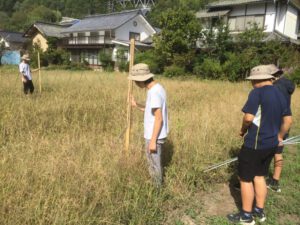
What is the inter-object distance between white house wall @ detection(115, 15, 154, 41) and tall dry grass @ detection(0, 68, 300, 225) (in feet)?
79.2

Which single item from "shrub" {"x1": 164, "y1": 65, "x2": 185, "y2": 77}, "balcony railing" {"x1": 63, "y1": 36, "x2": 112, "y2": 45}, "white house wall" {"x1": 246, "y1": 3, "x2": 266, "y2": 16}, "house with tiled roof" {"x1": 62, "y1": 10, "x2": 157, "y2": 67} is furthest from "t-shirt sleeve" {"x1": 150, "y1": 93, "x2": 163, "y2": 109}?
"balcony railing" {"x1": 63, "y1": 36, "x2": 112, "y2": 45}

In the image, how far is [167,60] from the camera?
1989 cm

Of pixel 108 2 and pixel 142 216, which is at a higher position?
pixel 108 2

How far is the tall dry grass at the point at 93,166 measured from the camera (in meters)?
2.46

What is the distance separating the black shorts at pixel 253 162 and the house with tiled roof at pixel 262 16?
57.9 ft

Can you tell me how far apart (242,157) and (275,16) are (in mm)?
19487

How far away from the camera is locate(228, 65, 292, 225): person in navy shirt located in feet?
8.46

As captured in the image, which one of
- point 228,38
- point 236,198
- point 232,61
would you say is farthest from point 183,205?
point 228,38

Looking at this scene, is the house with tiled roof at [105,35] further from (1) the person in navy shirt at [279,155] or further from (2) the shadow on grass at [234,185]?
(1) the person in navy shirt at [279,155]

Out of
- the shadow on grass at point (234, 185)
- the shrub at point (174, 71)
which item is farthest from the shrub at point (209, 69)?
the shadow on grass at point (234, 185)

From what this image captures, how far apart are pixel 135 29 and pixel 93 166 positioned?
1140 inches

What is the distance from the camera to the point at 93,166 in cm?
300

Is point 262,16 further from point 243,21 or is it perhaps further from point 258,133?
point 258,133

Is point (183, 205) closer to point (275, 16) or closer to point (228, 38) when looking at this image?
point (228, 38)
